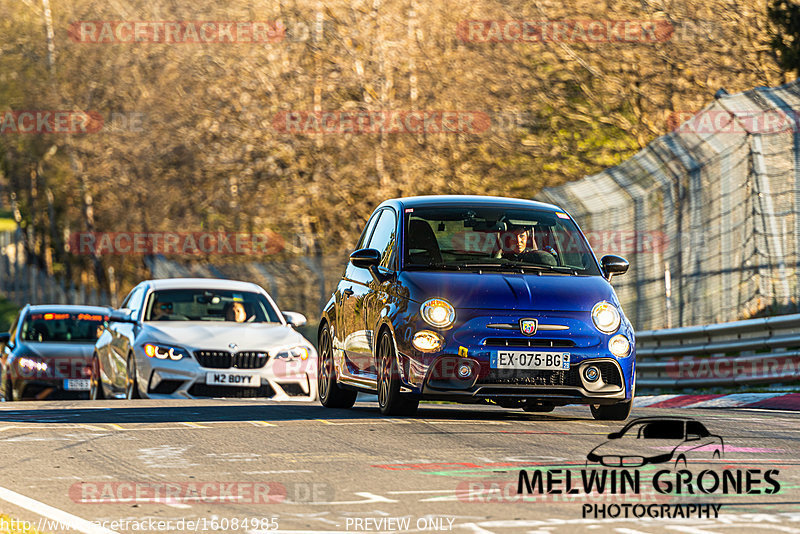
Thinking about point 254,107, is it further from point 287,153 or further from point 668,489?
point 668,489

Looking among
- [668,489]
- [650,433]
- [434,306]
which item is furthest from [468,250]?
[668,489]

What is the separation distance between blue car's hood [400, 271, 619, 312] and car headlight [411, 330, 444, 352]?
27cm

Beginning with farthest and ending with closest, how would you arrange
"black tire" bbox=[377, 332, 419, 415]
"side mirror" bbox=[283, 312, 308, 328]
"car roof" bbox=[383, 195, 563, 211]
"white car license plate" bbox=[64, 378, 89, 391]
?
"white car license plate" bbox=[64, 378, 89, 391] → "side mirror" bbox=[283, 312, 308, 328] → "car roof" bbox=[383, 195, 563, 211] → "black tire" bbox=[377, 332, 419, 415]

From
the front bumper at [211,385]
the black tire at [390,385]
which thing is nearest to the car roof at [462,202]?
the black tire at [390,385]

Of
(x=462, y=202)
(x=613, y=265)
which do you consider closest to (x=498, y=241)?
(x=462, y=202)

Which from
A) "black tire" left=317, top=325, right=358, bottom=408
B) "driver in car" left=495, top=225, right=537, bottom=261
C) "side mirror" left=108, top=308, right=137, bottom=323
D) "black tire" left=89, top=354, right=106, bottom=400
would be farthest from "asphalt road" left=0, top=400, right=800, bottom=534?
"black tire" left=89, top=354, right=106, bottom=400

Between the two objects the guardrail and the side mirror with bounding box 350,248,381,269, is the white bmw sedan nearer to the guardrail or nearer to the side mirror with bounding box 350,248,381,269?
the side mirror with bounding box 350,248,381,269

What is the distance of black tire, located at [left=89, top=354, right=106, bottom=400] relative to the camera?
1705 centimetres

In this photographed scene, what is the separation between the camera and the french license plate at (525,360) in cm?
1011

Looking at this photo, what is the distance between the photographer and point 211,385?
14.6 metres

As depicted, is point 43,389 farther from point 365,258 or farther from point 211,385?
point 365,258

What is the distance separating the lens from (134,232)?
47031 mm

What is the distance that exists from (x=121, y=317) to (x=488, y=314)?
6.72 metres

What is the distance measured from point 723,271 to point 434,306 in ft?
21.8
